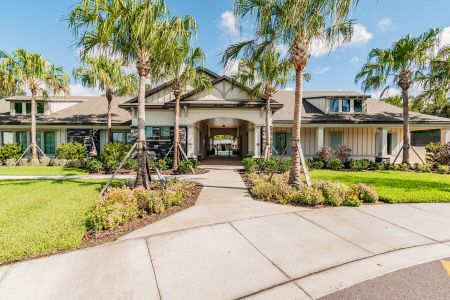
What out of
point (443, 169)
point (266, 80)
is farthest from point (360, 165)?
point (266, 80)

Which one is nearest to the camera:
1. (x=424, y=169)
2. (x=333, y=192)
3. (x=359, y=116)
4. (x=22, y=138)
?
(x=333, y=192)

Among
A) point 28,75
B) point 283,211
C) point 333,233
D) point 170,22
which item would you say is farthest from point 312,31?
point 28,75

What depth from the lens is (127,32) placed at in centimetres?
819

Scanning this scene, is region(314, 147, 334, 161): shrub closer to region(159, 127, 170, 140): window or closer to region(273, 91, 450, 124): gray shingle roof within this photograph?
region(273, 91, 450, 124): gray shingle roof

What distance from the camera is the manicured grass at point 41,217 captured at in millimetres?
4422

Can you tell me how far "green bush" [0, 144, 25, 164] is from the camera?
17.4 meters

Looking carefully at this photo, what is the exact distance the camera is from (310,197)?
23.5 ft

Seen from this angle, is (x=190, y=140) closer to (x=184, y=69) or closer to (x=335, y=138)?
(x=184, y=69)

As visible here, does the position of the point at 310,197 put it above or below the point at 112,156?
below

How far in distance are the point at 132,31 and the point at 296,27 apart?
564 centimetres

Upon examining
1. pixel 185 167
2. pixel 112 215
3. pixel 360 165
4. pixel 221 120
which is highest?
pixel 221 120

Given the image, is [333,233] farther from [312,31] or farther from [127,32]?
[127,32]

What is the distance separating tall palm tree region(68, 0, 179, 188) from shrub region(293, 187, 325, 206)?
208 inches

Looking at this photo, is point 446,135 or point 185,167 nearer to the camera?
point 185,167
